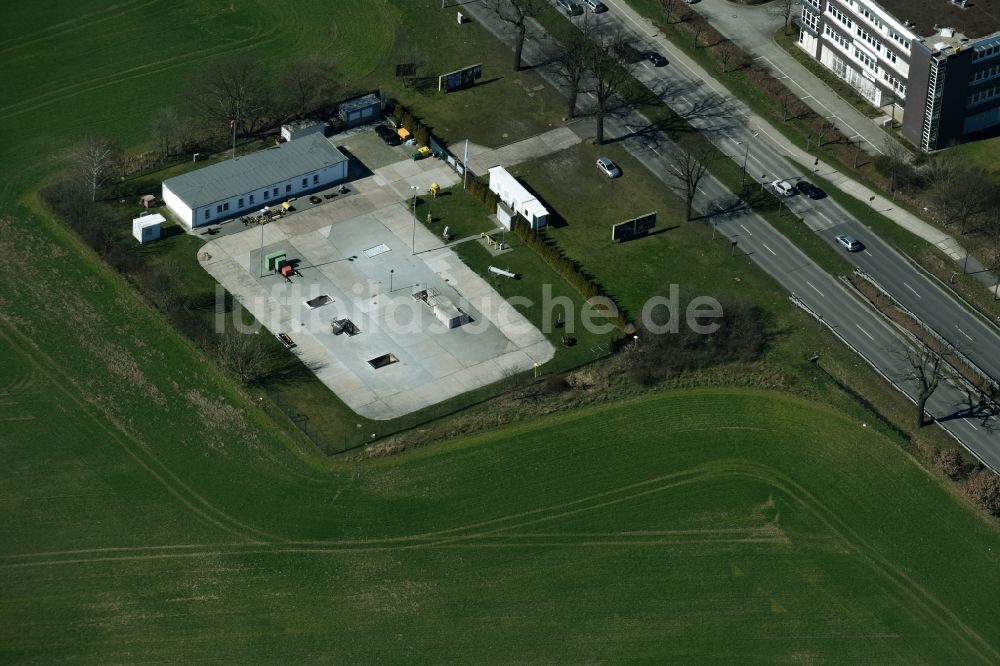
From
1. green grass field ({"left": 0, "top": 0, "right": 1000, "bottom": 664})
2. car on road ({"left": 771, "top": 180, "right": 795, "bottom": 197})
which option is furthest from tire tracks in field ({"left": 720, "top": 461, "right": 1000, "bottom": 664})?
car on road ({"left": 771, "top": 180, "right": 795, "bottom": 197})

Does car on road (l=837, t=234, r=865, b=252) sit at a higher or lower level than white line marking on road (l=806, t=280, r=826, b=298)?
higher

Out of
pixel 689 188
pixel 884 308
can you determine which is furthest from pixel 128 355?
pixel 884 308

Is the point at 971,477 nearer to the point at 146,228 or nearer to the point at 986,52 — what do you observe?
the point at 986,52

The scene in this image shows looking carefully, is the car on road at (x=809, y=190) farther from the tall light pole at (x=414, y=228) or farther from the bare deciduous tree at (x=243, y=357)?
the bare deciduous tree at (x=243, y=357)

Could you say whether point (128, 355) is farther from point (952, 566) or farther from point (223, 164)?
point (952, 566)

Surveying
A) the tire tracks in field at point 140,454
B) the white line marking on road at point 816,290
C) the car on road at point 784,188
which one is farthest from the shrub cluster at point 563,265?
the tire tracks in field at point 140,454

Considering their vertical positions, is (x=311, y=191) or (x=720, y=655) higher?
(x=311, y=191)

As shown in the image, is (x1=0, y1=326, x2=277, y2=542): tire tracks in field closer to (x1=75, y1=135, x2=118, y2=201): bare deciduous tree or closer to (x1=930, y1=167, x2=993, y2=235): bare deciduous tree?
(x1=75, y1=135, x2=118, y2=201): bare deciduous tree
